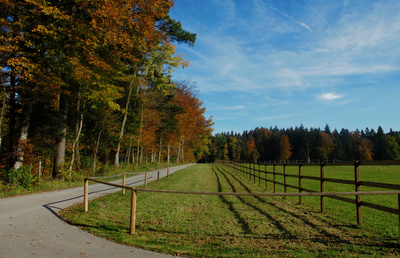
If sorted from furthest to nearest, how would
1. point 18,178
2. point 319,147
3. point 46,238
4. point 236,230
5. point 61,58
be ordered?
point 319,147 < point 61,58 < point 18,178 < point 236,230 < point 46,238

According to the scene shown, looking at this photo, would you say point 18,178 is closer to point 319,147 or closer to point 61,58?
point 61,58

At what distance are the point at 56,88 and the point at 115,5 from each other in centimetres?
529

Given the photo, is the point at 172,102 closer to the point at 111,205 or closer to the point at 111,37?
the point at 111,37

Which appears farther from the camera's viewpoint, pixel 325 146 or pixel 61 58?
pixel 325 146

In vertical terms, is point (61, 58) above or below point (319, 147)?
above

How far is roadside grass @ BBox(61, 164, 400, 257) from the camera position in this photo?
4863 millimetres

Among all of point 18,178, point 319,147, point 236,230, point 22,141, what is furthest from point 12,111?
point 319,147

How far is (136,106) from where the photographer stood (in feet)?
103

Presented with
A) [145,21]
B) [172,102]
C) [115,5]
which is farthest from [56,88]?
[172,102]

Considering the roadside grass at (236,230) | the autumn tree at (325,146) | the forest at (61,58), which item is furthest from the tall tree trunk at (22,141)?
the autumn tree at (325,146)

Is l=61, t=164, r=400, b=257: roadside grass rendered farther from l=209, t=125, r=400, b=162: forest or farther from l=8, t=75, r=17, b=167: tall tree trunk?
l=209, t=125, r=400, b=162: forest

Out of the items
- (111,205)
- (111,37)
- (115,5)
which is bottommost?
(111,205)

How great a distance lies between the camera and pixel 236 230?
20.2 ft

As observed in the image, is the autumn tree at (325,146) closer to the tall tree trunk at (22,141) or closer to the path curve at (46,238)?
the tall tree trunk at (22,141)
